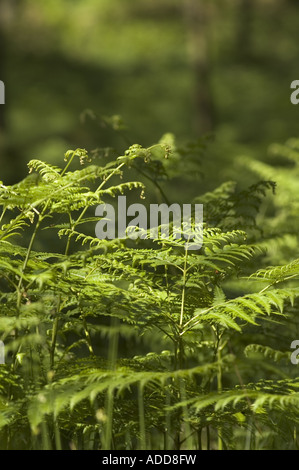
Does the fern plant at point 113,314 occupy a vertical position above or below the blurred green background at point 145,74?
below

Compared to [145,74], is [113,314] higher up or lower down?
lower down

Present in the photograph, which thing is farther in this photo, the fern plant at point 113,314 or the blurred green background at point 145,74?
the blurred green background at point 145,74

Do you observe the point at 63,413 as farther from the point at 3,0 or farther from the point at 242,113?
the point at 242,113

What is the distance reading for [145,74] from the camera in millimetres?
15859

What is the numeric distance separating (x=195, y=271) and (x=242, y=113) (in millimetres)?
11771

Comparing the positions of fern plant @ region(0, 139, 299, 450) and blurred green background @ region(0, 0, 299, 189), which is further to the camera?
blurred green background @ region(0, 0, 299, 189)

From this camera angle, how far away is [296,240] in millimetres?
3170

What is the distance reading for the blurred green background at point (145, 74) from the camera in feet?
29.8

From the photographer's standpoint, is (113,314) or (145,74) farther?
(145,74)

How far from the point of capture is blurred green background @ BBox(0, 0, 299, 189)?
29.8 ft

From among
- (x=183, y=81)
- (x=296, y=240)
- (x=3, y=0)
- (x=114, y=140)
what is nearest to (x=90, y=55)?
(x=183, y=81)

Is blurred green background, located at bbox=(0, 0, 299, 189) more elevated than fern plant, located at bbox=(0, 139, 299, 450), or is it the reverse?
blurred green background, located at bbox=(0, 0, 299, 189)
